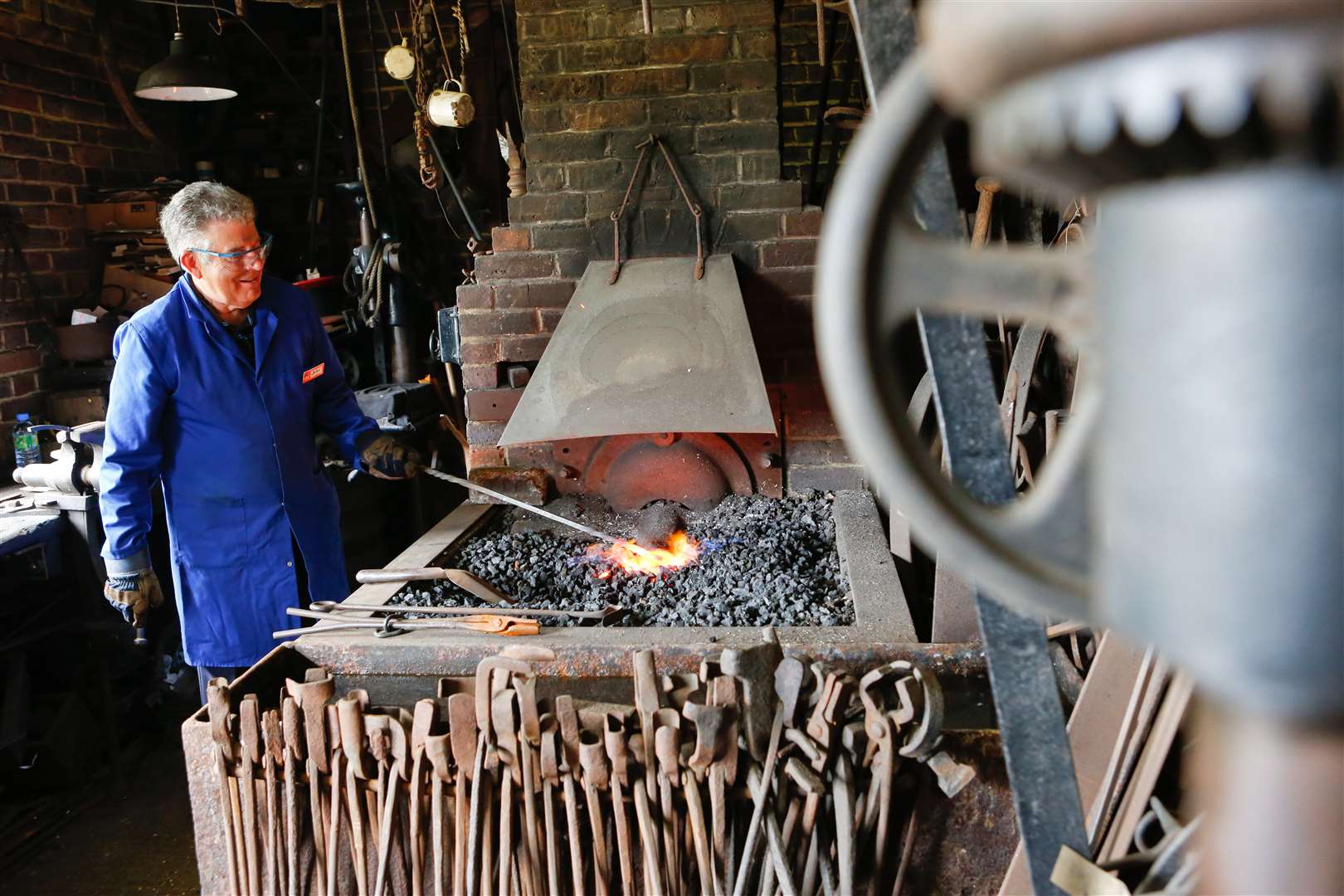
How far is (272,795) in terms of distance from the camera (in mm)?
2021

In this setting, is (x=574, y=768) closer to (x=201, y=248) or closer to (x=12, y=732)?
(x=201, y=248)

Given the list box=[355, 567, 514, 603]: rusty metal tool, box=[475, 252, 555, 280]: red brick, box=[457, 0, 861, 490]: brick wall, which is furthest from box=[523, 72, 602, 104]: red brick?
box=[355, 567, 514, 603]: rusty metal tool

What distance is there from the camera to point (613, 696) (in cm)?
231

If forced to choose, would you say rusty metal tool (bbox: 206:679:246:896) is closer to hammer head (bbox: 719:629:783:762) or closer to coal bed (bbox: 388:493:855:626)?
coal bed (bbox: 388:493:855:626)

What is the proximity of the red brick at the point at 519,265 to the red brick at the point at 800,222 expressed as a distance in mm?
925

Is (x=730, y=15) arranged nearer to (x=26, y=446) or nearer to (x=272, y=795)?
(x=272, y=795)

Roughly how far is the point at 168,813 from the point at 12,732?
63 cm

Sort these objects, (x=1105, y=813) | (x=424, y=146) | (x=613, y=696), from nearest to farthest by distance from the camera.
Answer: (x=1105, y=813) < (x=613, y=696) < (x=424, y=146)

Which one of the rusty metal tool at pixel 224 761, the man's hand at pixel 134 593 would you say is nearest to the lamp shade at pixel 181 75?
the man's hand at pixel 134 593

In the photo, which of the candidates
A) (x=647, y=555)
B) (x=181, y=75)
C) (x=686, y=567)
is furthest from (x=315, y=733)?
(x=181, y=75)

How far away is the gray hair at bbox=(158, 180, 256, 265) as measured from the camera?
3062 mm

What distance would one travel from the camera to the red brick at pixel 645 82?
12.6 ft

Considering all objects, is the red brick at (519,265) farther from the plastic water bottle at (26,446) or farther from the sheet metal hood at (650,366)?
the plastic water bottle at (26,446)

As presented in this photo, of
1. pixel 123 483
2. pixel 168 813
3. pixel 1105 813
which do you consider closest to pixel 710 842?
pixel 1105 813
